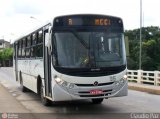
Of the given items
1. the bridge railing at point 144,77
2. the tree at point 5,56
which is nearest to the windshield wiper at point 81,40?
the bridge railing at point 144,77

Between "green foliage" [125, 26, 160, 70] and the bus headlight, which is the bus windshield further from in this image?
"green foliage" [125, 26, 160, 70]

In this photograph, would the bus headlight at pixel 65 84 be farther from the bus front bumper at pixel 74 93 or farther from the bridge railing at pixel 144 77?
the bridge railing at pixel 144 77

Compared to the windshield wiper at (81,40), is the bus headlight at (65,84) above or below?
below

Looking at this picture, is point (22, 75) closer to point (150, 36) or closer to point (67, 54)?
point (67, 54)

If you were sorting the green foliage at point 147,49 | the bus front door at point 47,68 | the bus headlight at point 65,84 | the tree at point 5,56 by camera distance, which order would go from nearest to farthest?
the bus headlight at point 65,84
the bus front door at point 47,68
the green foliage at point 147,49
the tree at point 5,56

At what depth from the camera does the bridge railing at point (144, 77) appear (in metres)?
26.5

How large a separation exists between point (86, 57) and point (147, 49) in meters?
66.9

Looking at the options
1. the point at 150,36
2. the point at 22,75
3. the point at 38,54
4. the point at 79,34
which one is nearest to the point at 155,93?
the point at 22,75

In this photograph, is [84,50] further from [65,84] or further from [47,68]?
[47,68]

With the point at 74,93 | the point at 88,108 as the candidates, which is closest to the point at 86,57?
the point at 74,93

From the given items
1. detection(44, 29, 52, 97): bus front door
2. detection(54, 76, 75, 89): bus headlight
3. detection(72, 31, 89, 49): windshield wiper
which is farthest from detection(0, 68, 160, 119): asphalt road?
detection(72, 31, 89, 49): windshield wiper

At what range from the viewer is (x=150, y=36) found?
8812cm

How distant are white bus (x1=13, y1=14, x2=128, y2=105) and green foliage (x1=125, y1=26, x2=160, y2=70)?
55428mm

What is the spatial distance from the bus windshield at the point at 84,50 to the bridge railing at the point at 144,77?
45.6 ft
